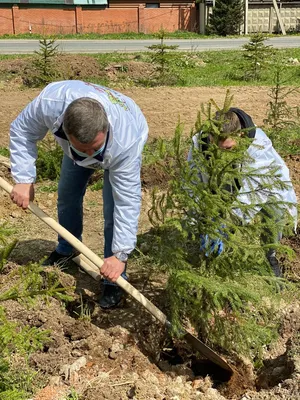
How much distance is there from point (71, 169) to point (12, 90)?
8287mm

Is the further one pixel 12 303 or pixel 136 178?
pixel 12 303

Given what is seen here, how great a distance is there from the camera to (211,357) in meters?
3.30

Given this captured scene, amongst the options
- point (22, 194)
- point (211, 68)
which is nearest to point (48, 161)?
point (22, 194)

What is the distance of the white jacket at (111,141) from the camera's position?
2.97m

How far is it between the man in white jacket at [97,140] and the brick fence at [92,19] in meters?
26.7

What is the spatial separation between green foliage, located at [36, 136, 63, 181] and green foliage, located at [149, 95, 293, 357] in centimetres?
273

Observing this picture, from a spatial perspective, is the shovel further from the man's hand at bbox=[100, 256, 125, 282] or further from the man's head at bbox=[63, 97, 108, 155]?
the man's head at bbox=[63, 97, 108, 155]

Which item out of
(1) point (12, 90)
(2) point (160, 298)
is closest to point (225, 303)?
(2) point (160, 298)

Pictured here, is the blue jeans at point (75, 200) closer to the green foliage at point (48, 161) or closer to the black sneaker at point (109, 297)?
the black sneaker at point (109, 297)

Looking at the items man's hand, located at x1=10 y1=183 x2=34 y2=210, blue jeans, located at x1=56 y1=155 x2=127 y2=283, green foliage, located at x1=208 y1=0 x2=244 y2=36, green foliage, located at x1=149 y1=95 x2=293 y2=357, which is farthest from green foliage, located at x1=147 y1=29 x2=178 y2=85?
green foliage, located at x1=208 y1=0 x2=244 y2=36

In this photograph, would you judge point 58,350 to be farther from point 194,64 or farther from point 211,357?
point 194,64

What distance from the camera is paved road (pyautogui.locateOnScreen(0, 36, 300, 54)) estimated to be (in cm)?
2042

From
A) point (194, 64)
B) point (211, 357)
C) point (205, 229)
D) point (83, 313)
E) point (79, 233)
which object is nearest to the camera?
point (205, 229)

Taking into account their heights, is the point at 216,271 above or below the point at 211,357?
above
